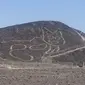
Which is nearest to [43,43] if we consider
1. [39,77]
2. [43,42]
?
[43,42]

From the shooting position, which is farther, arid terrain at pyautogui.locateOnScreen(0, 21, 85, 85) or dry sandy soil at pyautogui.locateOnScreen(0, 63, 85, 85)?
arid terrain at pyautogui.locateOnScreen(0, 21, 85, 85)

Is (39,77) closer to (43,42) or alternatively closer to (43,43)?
(43,43)

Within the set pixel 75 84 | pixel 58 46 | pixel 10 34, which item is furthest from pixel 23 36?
pixel 75 84

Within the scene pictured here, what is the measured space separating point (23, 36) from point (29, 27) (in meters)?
3.52

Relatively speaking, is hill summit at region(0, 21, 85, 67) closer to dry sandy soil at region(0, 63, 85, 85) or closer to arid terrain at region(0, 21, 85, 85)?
arid terrain at region(0, 21, 85, 85)

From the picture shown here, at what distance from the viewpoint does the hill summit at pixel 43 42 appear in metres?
90.1

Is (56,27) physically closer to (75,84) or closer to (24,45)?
(24,45)

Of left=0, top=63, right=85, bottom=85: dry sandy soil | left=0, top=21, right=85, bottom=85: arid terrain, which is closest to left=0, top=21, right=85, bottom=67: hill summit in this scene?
left=0, top=21, right=85, bottom=85: arid terrain

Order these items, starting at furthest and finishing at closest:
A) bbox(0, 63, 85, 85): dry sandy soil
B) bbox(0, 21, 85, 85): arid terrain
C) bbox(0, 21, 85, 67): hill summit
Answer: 1. bbox(0, 21, 85, 67): hill summit
2. bbox(0, 21, 85, 85): arid terrain
3. bbox(0, 63, 85, 85): dry sandy soil

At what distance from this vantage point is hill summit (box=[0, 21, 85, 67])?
90.1 m

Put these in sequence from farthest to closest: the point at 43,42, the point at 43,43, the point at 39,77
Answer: the point at 43,42
the point at 43,43
the point at 39,77

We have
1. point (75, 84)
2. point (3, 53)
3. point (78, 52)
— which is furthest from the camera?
point (78, 52)

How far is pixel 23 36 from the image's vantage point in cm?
10331

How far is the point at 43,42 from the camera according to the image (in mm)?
100625
